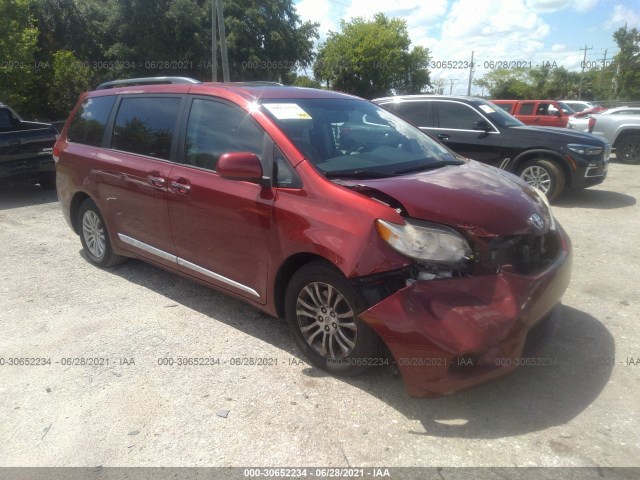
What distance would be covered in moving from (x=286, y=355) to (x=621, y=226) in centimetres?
524

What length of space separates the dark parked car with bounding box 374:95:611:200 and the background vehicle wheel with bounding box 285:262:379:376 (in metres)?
5.26

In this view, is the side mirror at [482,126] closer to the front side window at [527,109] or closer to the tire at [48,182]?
the tire at [48,182]

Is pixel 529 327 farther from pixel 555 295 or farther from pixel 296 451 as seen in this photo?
pixel 296 451

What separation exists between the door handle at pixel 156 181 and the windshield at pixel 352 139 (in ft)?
3.51

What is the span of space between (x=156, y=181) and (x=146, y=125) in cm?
61

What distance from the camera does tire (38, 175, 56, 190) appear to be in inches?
371

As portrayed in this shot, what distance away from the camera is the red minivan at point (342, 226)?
8.87 feet

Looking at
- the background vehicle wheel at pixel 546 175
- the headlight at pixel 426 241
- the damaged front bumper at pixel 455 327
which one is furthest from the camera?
the background vehicle wheel at pixel 546 175

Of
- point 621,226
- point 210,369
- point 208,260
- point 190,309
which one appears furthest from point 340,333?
point 621,226

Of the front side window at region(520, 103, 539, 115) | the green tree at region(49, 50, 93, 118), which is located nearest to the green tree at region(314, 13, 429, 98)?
the green tree at region(49, 50, 93, 118)

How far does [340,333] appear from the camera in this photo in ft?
10.2

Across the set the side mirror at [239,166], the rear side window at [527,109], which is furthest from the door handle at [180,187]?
the rear side window at [527,109]

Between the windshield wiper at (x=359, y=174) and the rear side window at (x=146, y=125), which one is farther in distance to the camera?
the rear side window at (x=146, y=125)

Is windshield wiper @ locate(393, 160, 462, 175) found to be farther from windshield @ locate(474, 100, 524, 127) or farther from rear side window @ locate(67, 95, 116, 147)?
windshield @ locate(474, 100, 524, 127)
